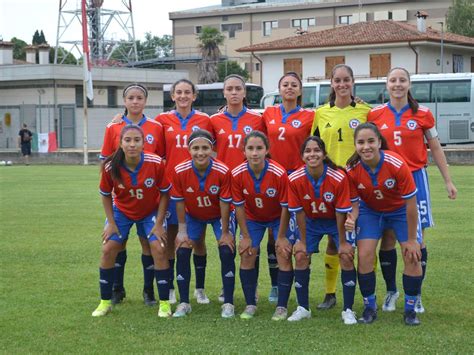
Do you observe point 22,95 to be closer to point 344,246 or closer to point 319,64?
point 319,64

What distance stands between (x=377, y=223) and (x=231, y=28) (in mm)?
71677

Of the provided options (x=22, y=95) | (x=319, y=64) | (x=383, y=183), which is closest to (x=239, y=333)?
(x=383, y=183)

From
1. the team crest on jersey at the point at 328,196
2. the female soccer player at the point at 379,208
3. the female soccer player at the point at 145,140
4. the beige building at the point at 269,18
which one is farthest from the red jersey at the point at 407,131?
the beige building at the point at 269,18

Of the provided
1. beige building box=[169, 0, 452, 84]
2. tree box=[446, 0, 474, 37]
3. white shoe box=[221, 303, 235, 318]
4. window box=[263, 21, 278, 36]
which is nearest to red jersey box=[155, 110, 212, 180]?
white shoe box=[221, 303, 235, 318]

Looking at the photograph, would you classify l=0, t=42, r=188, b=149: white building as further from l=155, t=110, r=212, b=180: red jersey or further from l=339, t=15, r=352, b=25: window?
l=155, t=110, r=212, b=180: red jersey

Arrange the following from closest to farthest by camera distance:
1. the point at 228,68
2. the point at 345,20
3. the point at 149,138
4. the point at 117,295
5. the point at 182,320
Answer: the point at 182,320 → the point at 149,138 → the point at 117,295 → the point at 228,68 → the point at 345,20

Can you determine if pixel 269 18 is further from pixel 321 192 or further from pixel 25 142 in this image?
pixel 321 192

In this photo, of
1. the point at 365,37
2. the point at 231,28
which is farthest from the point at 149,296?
the point at 231,28

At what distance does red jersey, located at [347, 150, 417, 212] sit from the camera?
6.75 meters

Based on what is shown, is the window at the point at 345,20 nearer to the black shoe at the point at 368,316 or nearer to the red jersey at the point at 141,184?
the red jersey at the point at 141,184

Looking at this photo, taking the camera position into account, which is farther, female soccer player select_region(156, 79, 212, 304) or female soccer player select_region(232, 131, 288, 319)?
female soccer player select_region(156, 79, 212, 304)

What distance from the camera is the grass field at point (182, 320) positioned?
6.29m

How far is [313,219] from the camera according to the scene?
7.18m

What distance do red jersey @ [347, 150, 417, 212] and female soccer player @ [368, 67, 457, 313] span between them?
426 millimetres
